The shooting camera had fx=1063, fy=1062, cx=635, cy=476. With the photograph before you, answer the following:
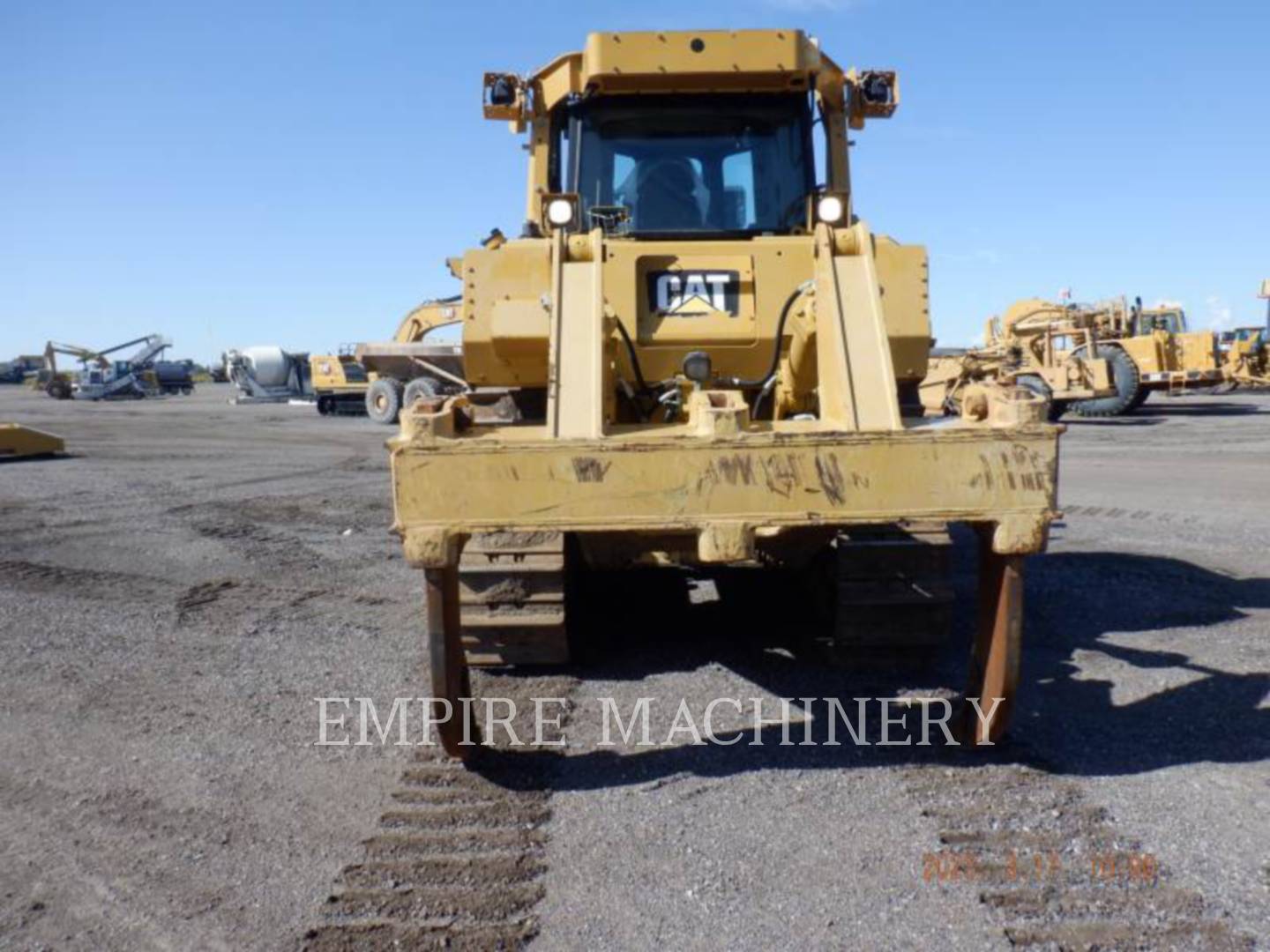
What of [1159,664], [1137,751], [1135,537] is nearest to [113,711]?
[1137,751]

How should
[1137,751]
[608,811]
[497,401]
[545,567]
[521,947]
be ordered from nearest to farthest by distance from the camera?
[521,947]
[608,811]
[1137,751]
[545,567]
[497,401]

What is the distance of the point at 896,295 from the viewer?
→ 4812 mm

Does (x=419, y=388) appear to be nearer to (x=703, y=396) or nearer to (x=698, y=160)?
(x=698, y=160)

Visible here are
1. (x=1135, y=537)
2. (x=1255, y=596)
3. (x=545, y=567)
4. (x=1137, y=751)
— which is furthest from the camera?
(x=1135, y=537)

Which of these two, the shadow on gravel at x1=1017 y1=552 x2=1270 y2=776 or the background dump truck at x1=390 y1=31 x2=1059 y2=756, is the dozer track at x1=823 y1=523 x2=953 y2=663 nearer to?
the background dump truck at x1=390 y1=31 x2=1059 y2=756

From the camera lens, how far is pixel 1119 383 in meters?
22.3

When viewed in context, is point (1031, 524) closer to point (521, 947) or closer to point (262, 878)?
point (521, 947)

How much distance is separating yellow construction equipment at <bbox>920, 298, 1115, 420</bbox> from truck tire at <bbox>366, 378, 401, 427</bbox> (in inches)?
504

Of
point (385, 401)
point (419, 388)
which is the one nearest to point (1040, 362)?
point (419, 388)

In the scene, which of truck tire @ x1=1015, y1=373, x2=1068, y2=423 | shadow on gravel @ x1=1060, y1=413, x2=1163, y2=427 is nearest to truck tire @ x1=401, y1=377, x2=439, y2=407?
truck tire @ x1=1015, y1=373, x2=1068, y2=423

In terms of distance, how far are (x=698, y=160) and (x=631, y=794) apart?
352 centimetres

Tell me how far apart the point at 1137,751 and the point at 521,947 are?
2.54m

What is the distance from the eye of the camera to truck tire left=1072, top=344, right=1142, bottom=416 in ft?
A: 72.8
